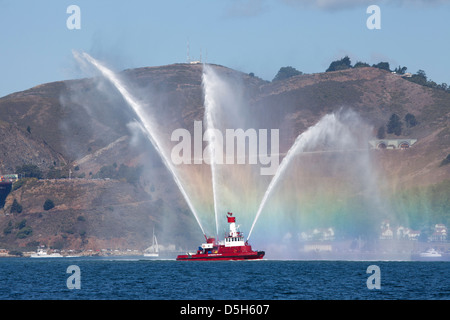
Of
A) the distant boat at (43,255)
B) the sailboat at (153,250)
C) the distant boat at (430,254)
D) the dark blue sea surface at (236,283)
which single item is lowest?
the distant boat at (43,255)

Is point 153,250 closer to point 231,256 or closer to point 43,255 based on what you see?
point 43,255

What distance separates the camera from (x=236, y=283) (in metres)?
74.7

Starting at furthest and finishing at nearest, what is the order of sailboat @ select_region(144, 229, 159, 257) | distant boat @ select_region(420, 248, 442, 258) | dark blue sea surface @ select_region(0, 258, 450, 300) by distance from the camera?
1. sailboat @ select_region(144, 229, 159, 257)
2. distant boat @ select_region(420, 248, 442, 258)
3. dark blue sea surface @ select_region(0, 258, 450, 300)

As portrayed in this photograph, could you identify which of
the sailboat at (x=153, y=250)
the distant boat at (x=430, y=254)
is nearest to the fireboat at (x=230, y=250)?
the distant boat at (x=430, y=254)

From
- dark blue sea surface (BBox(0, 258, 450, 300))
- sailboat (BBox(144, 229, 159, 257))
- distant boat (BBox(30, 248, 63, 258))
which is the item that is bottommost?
distant boat (BBox(30, 248, 63, 258))

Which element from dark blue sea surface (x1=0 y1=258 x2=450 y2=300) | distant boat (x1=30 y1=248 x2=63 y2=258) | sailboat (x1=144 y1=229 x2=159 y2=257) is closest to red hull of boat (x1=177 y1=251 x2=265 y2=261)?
dark blue sea surface (x1=0 y1=258 x2=450 y2=300)

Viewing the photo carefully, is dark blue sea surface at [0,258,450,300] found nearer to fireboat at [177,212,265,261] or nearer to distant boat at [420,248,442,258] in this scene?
fireboat at [177,212,265,261]

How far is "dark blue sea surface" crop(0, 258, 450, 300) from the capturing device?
64500 mm

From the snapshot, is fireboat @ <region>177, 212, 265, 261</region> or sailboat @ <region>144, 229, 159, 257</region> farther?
sailboat @ <region>144, 229, 159, 257</region>

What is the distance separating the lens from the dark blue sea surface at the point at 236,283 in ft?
212

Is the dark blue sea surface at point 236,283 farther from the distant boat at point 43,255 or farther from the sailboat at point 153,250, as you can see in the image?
the distant boat at point 43,255
